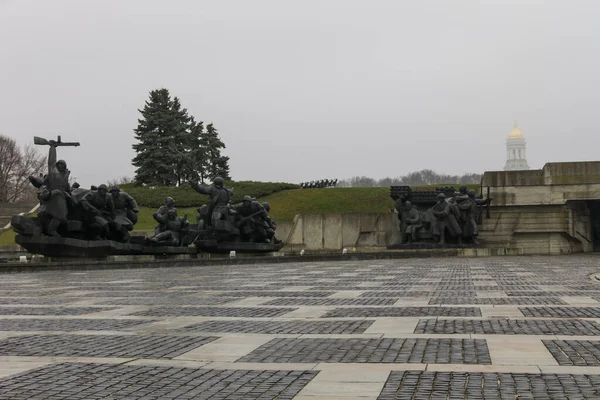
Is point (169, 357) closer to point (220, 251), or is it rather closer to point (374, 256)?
point (220, 251)

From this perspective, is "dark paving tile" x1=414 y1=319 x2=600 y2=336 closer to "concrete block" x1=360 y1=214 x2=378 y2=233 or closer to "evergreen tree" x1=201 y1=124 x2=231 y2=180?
"concrete block" x1=360 y1=214 x2=378 y2=233

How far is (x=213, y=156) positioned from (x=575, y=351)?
77.4 meters

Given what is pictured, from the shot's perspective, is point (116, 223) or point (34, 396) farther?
point (116, 223)

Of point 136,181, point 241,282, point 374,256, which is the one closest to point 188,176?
point 136,181

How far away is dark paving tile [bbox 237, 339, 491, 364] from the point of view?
5789 millimetres

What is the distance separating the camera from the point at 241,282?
15.9 metres

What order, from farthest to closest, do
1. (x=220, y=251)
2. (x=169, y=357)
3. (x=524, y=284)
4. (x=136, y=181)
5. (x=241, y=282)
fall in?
1. (x=136, y=181)
2. (x=220, y=251)
3. (x=241, y=282)
4. (x=524, y=284)
5. (x=169, y=357)

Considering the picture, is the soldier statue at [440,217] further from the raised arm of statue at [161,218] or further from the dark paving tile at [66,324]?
the dark paving tile at [66,324]

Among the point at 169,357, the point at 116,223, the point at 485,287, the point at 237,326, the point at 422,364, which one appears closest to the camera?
the point at 422,364

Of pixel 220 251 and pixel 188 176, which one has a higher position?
pixel 188 176

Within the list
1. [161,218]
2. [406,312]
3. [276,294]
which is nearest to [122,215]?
[161,218]

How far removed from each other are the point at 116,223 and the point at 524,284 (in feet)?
55.4

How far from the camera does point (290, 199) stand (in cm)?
6209

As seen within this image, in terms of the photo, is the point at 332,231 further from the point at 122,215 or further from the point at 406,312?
the point at 406,312
